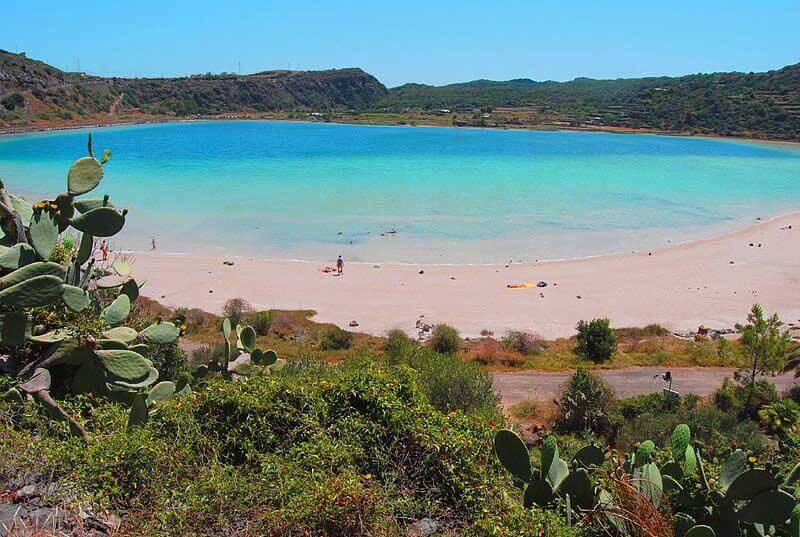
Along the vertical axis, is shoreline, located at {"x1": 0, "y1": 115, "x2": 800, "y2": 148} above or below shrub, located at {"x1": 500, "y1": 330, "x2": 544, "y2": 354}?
above

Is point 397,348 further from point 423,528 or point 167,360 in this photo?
point 423,528

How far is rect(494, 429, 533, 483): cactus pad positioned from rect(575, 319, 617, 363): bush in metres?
13.2

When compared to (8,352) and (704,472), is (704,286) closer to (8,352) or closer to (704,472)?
(704,472)

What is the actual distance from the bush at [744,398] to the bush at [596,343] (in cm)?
422

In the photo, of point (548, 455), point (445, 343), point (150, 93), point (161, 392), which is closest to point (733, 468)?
point (548, 455)

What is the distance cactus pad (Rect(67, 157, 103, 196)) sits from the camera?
6305 millimetres

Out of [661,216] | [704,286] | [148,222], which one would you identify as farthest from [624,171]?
[148,222]

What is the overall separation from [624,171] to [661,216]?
28.2m

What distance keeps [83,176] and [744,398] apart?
42.5 ft

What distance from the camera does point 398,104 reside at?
646 feet

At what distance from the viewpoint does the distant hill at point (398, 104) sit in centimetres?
11338

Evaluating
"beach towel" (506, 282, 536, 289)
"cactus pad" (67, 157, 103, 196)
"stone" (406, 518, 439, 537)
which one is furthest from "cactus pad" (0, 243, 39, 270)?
"beach towel" (506, 282, 536, 289)

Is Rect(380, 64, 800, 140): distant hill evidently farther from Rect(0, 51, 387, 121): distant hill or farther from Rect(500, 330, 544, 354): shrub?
Rect(500, 330, 544, 354): shrub

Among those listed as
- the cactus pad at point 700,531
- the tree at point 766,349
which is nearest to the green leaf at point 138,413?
the cactus pad at point 700,531
